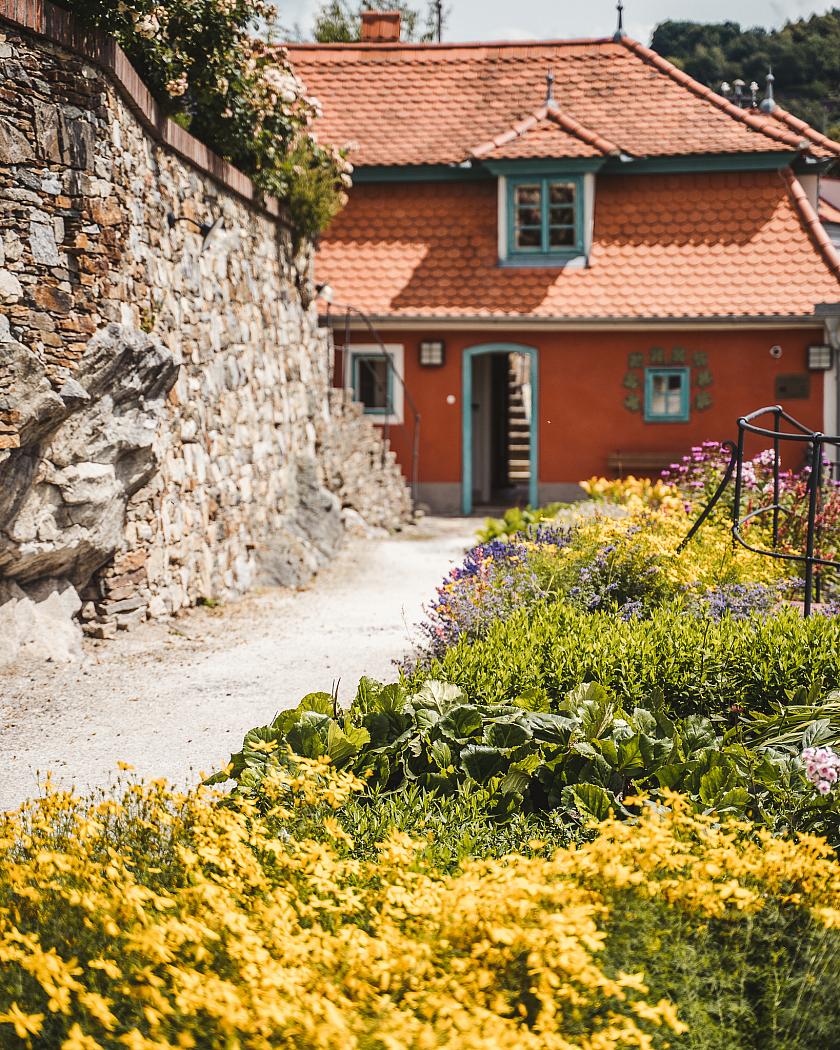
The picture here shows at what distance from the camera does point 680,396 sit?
16.5 m

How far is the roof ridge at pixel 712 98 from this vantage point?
55.1 feet

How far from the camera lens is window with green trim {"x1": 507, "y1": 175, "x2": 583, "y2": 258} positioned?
1667 cm

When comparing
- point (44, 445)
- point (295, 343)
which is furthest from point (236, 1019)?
point (295, 343)

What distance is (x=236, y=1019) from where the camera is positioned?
87.1 inches

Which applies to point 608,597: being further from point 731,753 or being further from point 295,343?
point 295,343

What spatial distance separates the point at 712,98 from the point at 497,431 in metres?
6.60

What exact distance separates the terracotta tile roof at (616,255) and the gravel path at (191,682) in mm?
7051

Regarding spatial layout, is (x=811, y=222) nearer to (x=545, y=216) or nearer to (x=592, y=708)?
(x=545, y=216)

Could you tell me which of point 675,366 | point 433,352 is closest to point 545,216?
point 433,352

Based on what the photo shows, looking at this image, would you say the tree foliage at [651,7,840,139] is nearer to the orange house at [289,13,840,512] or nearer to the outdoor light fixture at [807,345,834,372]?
the orange house at [289,13,840,512]

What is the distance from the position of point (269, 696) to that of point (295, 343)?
671 cm

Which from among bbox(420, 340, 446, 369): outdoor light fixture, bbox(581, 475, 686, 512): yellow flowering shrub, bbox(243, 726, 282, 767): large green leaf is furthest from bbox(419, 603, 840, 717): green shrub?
bbox(420, 340, 446, 369): outdoor light fixture

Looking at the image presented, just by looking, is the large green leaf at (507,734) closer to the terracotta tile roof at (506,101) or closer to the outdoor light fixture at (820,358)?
the outdoor light fixture at (820,358)

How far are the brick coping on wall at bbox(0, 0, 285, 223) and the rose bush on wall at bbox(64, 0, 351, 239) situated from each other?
20 cm
